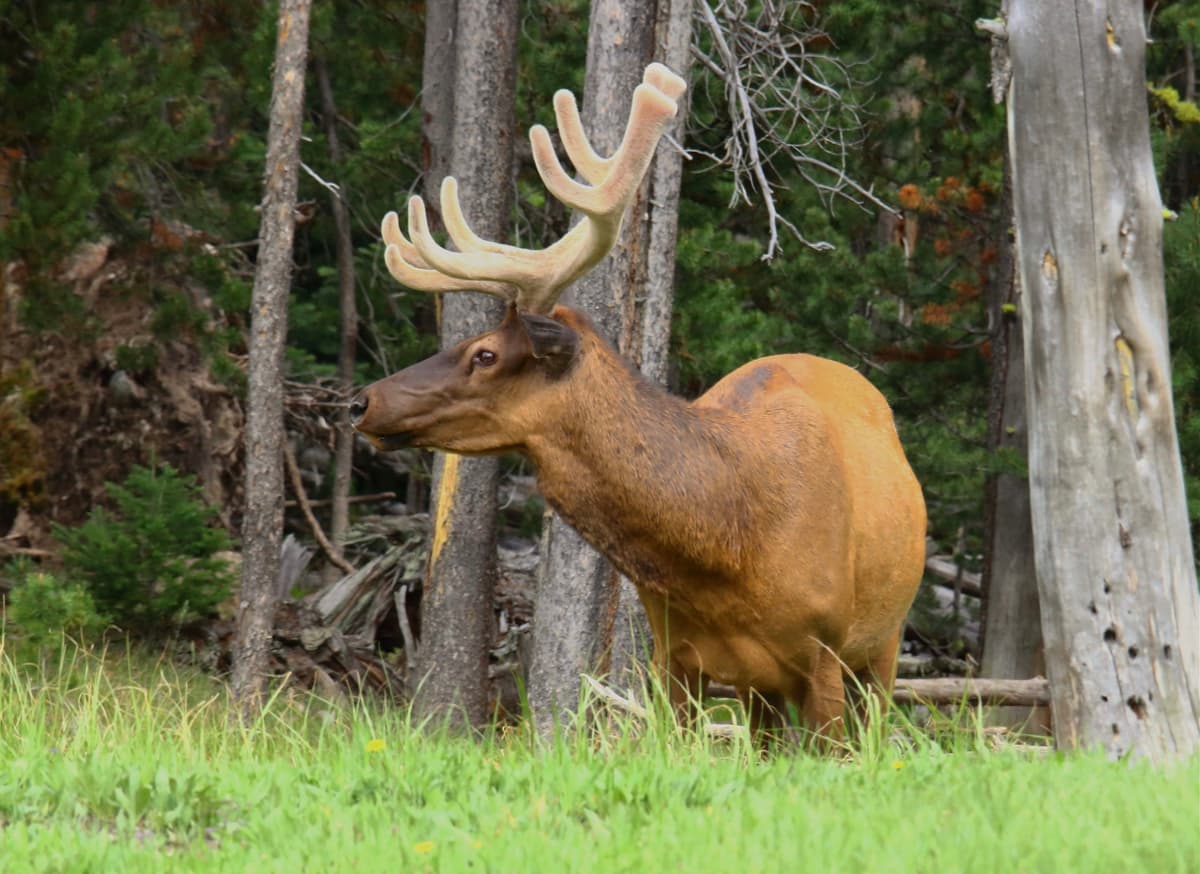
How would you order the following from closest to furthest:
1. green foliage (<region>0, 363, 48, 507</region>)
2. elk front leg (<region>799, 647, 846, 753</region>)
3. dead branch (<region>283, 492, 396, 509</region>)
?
elk front leg (<region>799, 647, 846, 753</region>), green foliage (<region>0, 363, 48, 507</region>), dead branch (<region>283, 492, 396, 509</region>)

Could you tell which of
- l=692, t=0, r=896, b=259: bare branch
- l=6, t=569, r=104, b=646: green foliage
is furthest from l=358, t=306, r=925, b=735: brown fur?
l=6, t=569, r=104, b=646: green foliage

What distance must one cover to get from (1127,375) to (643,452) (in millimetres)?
1677

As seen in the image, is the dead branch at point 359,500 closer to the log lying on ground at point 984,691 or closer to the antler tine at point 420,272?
the log lying on ground at point 984,691

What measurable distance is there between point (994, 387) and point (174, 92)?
605 cm

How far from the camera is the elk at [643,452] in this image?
6156 millimetres

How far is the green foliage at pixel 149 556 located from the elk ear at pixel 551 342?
240 inches

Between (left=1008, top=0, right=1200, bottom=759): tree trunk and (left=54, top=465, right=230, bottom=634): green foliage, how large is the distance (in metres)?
7.45

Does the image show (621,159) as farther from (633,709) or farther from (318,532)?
(318,532)

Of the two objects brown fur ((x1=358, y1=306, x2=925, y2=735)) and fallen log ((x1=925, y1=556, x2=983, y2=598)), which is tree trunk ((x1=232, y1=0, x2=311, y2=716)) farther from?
fallen log ((x1=925, y1=556, x2=983, y2=598))

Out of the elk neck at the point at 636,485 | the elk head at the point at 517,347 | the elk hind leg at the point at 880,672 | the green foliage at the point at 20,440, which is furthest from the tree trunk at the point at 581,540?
the green foliage at the point at 20,440

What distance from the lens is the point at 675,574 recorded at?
6.23 m

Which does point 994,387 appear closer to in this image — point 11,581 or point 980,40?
point 980,40

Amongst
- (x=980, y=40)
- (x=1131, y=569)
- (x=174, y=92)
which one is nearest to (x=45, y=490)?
(x=174, y=92)

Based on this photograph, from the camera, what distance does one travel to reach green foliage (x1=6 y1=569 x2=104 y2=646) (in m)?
10.3
